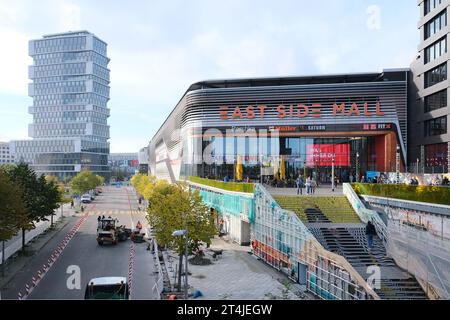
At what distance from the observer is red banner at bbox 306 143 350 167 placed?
5503 centimetres

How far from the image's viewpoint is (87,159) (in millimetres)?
163625

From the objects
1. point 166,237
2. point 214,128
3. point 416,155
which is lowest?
point 166,237

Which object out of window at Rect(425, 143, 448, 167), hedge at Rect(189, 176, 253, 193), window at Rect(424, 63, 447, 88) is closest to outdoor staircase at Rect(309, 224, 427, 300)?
hedge at Rect(189, 176, 253, 193)

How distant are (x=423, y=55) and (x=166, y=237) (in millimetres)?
38848

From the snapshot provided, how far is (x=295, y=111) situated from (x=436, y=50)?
59.0 feet

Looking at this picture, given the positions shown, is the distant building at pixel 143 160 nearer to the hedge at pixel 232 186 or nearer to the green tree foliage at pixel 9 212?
the hedge at pixel 232 186

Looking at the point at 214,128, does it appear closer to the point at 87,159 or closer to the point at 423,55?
the point at 423,55

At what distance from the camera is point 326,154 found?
55.7 meters

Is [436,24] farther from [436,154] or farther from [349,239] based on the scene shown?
[349,239]

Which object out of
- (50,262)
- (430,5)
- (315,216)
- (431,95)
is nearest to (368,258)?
(315,216)

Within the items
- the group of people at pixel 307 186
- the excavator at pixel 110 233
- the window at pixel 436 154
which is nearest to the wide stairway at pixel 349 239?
the group of people at pixel 307 186

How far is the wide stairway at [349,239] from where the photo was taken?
19148 mm

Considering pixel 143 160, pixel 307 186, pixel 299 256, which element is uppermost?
pixel 143 160
